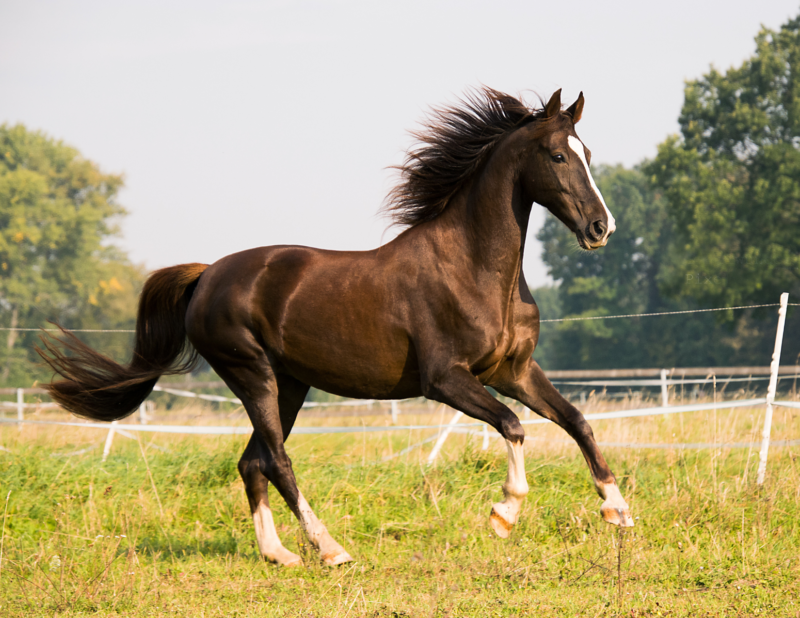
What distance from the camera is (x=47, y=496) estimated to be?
6.09 m

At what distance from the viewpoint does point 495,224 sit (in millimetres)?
4398

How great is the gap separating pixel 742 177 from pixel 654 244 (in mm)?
16565

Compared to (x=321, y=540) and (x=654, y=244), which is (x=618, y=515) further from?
(x=654, y=244)

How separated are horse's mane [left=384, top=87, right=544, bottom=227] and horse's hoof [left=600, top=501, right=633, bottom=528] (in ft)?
6.58

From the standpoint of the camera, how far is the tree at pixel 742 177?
2703 cm

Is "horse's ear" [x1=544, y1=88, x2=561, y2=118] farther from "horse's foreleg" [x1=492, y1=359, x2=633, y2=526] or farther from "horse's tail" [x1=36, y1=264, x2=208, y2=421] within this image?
"horse's tail" [x1=36, y1=264, x2=208, y2=421]

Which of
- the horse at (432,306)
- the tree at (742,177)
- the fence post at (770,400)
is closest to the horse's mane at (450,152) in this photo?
the horse at (432,306)

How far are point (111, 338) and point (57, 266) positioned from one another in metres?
7.52

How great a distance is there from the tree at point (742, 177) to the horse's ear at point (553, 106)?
2511 centimetres

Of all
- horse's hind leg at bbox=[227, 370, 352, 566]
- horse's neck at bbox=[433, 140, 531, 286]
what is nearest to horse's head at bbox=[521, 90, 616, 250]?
horse's neck at bbox=[433, 140, 531, 286]

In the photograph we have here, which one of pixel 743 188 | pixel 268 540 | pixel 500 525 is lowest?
pixel 268 540

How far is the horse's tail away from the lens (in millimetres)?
5562

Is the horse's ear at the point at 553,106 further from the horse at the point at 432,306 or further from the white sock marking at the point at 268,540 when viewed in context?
the white sock marking at the point at 268,540

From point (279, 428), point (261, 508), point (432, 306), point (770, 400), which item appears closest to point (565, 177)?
point (432, 306)
